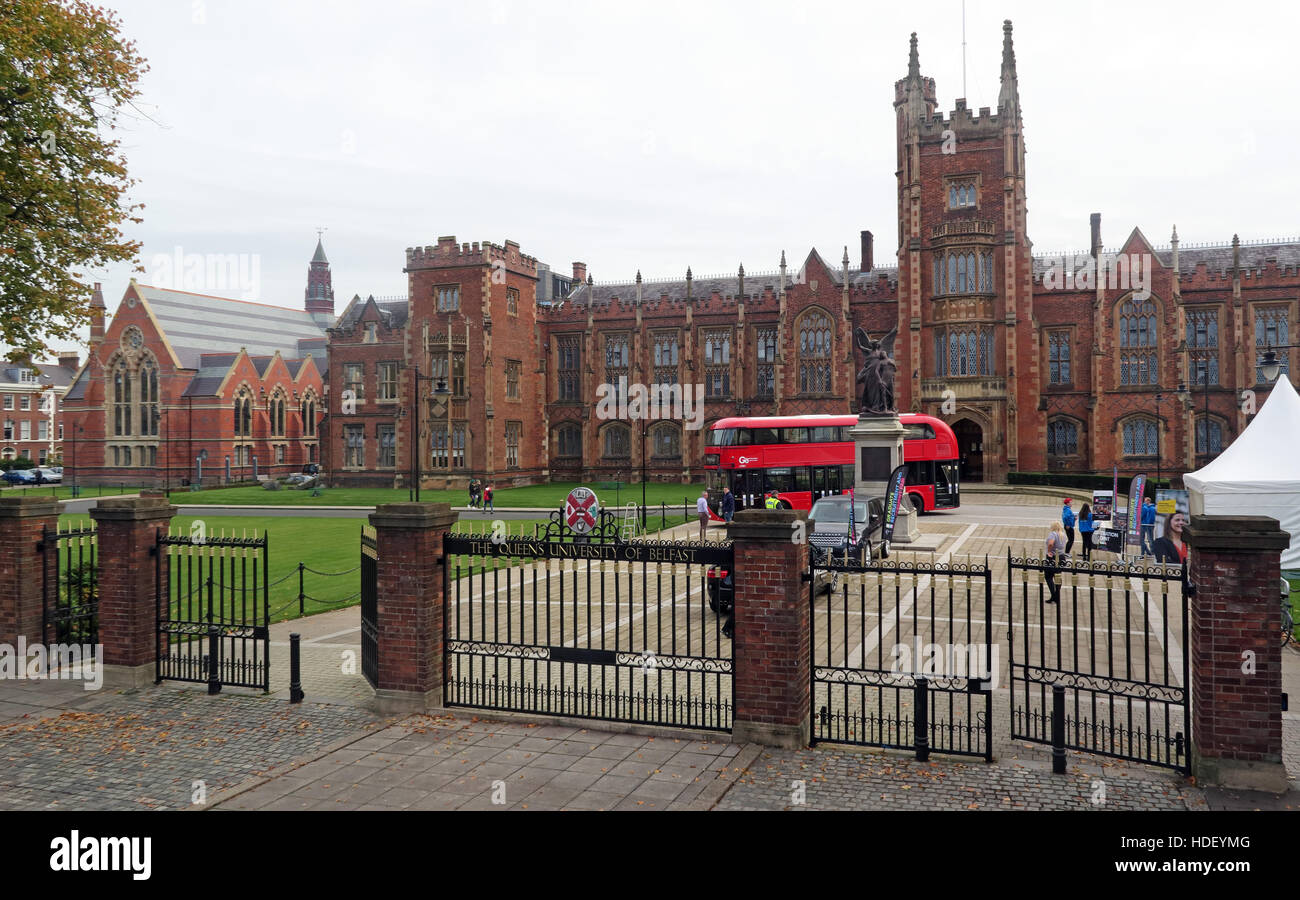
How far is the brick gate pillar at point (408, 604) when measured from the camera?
32.1 feet

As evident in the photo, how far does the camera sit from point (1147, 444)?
155 feet

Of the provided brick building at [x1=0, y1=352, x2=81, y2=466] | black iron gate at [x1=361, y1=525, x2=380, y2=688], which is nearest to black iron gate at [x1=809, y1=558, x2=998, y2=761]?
black iron gate at [x1=361, y1=525, x2=380, y2=688]

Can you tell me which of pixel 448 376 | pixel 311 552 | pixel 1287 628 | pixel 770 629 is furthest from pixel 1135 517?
pixel 448 376

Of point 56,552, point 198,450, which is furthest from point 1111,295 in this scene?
point 198,450

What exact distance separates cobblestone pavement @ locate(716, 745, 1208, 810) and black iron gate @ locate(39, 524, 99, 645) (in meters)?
10.0

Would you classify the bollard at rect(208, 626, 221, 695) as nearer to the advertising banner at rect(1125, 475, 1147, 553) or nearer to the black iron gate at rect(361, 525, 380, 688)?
the black iron gate at rect(361, 525, 380, 688)

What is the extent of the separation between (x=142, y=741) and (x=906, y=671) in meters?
8.97

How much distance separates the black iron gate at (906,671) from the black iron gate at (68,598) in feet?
33.7

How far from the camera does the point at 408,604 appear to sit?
9844 millimetres

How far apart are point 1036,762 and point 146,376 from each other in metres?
72.0

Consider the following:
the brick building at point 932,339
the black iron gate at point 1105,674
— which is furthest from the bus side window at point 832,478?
the brick building at point 932,339

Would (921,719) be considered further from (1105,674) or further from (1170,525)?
(1170,525)

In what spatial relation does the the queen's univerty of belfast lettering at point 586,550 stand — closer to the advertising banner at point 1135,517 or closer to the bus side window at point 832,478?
the advertising banner at point 1135,517

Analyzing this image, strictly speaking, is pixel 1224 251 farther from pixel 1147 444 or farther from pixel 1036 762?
pixel 1036 762
